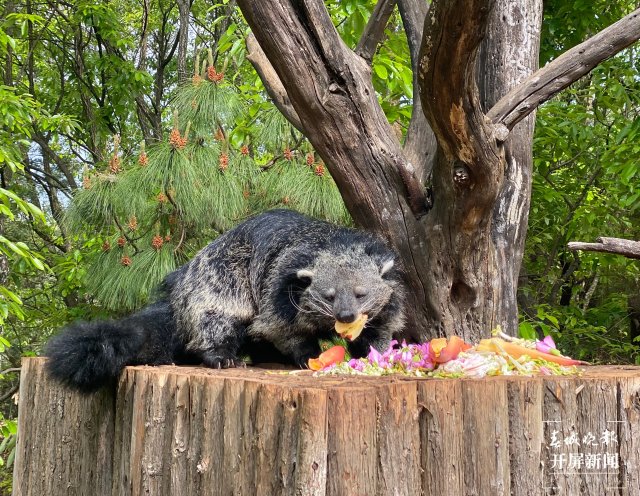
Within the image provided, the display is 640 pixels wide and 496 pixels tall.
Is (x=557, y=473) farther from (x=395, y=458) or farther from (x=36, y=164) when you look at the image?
(x=36, y=164)

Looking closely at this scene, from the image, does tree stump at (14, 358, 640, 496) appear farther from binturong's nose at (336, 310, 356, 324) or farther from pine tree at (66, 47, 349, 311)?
pine tree at (66, 47, 349, 311)

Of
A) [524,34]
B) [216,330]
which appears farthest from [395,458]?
[524,34]

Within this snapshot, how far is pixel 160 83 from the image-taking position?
1040cm

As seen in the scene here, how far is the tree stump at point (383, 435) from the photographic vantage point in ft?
5.76

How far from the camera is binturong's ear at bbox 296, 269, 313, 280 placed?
111 inches

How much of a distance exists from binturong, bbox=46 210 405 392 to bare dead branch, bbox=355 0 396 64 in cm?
100

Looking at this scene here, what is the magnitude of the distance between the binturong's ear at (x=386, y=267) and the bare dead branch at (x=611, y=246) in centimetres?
71

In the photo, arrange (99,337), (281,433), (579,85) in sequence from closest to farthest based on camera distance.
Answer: (281,433)
(99,337)
(579,85)

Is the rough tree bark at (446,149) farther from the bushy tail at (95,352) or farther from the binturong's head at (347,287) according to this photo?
the bushy tail at (95,352)

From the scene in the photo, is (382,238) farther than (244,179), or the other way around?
(244,179)

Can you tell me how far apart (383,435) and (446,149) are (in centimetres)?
120

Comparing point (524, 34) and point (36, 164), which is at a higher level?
point (36, 164)

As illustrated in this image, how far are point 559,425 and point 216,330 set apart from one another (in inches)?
55.7

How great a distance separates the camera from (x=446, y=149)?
258 cm
